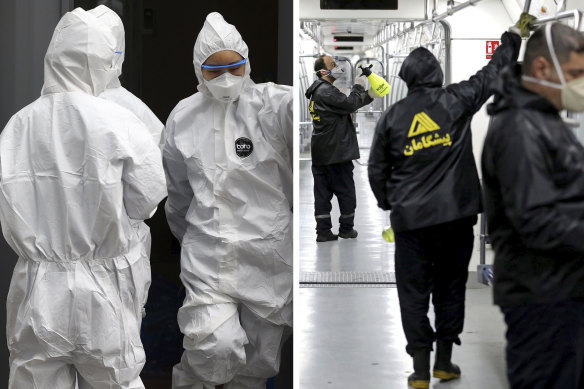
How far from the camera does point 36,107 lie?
93.6 inches

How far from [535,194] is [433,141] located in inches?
51.2

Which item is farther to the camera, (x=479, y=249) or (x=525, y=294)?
(x=479, y=249)

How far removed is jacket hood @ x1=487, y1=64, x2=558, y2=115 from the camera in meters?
2.00

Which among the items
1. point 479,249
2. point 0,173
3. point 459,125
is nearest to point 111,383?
point 0,173

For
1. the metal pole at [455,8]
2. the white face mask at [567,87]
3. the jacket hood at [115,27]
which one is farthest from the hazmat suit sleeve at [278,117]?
the metal pole at [455,8]

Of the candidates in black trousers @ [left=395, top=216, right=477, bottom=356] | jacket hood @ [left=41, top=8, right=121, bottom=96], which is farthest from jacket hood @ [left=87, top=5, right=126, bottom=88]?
black trousers @ [left=395, top=216, right=477, bottom=356]

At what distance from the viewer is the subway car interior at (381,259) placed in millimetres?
3734

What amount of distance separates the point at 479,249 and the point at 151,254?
1.55 meters

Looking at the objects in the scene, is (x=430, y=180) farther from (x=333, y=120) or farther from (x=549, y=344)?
(x=333, y=120)

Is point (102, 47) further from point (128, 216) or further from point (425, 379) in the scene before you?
point (425, 379)

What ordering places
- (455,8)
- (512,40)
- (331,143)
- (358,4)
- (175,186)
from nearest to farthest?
(175,186) < (512,40) < (455,8) < (358,4) < (331,143)

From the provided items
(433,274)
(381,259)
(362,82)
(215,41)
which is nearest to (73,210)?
(215,41)

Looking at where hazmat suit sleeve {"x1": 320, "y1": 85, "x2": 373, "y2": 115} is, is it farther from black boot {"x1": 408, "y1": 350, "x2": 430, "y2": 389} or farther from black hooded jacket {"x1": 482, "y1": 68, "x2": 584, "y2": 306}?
black hooded jacket {"x1": 482, "y1": 68, "x2": 584, "y2": 306}

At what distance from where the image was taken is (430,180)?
3.26m
